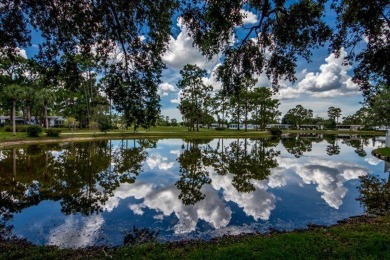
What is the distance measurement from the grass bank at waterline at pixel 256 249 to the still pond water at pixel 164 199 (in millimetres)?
1067

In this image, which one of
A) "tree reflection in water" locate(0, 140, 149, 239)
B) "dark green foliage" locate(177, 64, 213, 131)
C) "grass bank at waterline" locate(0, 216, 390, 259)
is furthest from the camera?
"dark green foliage" locate(177, 64, 213, 131)

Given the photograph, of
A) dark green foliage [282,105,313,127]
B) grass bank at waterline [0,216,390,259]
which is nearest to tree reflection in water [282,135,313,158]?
grass bank at waterline [0,216,390,259]

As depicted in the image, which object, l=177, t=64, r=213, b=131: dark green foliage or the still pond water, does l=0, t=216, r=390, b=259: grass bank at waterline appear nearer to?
the still pond water

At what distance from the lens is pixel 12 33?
6.96m

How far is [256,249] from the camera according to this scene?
5.36 meters

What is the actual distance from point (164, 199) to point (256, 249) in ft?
20.3

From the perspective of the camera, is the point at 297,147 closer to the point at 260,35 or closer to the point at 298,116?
the point at 260,35

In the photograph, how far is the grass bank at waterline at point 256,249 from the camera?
16.3 feet

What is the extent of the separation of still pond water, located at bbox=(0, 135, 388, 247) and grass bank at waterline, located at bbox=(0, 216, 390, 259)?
3.50 feet

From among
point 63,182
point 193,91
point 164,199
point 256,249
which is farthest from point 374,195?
point 193,91

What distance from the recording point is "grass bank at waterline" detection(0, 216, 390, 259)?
4.98m

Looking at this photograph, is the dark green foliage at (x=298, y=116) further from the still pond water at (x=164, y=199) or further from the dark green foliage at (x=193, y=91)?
the still pond water at (x=164, y=199)

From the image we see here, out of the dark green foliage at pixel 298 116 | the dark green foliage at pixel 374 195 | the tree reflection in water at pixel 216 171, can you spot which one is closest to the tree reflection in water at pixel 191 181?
the tree reflection in water at pixel 216 171

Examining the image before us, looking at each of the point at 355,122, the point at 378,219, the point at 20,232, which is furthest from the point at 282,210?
the point at 355,122
